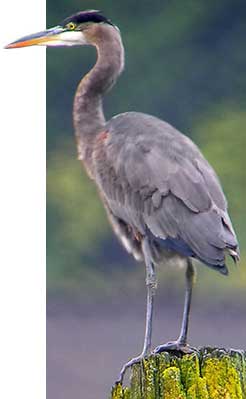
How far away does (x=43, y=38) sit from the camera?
3.74 m

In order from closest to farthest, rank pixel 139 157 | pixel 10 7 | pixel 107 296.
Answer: pixel 139 157 < pixel 107 296 < pixel 10 7

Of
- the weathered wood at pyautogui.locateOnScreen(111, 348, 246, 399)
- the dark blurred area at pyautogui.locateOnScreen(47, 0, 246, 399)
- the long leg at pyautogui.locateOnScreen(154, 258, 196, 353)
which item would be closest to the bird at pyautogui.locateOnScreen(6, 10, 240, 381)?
the long leg at pyautogui.locateOnScreen(154, 258, 196, 353)

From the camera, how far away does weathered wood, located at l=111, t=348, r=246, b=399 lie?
2.62 metres

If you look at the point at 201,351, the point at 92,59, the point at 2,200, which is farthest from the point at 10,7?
the point at 201,351

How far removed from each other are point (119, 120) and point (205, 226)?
22.6 inches

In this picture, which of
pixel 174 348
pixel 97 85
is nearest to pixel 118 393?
pixel 174 348

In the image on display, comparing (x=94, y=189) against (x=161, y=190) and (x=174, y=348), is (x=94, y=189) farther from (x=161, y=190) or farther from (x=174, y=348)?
(x=174, y=348)

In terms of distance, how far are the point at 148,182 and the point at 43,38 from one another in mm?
820

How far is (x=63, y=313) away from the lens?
12.4 ft

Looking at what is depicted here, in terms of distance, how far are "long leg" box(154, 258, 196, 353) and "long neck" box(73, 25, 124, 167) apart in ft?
1.81

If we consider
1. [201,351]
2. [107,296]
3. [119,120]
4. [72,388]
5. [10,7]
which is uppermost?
[10,7]

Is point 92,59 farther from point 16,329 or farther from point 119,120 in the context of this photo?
point 16,329

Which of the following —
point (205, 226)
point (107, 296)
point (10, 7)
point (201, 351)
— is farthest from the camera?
point (10, 7)

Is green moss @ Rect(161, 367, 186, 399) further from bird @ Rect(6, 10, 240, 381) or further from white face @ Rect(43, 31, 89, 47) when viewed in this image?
white face @ Rect(43, 31, 89, 47)
